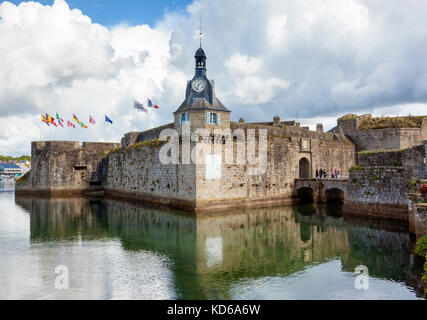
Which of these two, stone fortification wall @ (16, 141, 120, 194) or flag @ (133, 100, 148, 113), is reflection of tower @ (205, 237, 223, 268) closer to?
flag @ (133, 100, 148, 113)

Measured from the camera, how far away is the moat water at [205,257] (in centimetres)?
790

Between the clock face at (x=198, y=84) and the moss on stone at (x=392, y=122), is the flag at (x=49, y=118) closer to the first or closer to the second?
the clock face at (x=198, y=84)

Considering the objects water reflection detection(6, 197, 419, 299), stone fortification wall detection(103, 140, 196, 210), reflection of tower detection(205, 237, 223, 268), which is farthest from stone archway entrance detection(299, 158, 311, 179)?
reflection of tower detection(205, 237, 223, 268)

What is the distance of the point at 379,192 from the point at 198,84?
12.0m

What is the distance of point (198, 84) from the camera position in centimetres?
2127

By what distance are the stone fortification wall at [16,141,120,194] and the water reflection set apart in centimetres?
1091

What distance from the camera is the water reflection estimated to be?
8211 millimetres

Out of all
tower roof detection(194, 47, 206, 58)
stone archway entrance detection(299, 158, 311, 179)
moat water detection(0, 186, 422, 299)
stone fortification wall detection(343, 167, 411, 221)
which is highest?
tower roof detection(194, 47, 206, 58)

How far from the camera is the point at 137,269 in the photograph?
31.0 ft

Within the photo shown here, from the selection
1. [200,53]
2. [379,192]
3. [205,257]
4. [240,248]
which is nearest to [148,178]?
[200,53]

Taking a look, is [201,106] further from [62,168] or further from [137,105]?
[62,168]
